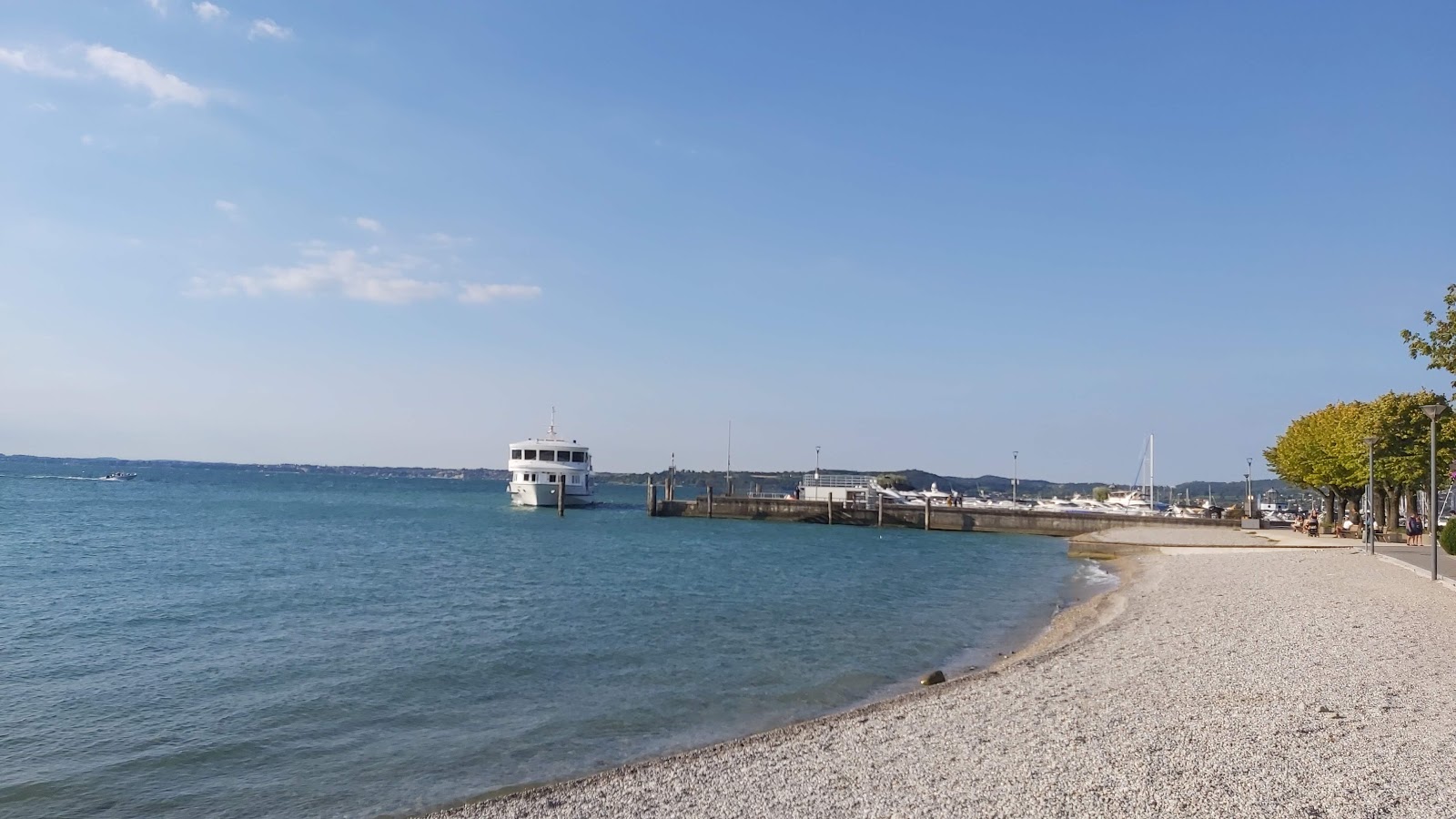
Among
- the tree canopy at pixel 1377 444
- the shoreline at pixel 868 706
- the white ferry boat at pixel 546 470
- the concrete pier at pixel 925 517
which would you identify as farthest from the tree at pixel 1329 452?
the white ferry boat at pixel 546 470

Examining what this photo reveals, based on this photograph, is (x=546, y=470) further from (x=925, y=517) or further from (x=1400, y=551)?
(x=1400, y=551)

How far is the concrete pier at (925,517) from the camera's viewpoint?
62.8 m

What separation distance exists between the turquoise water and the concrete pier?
25.9 meters

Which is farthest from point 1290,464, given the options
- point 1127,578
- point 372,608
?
point 372,608

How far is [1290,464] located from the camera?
49.8m

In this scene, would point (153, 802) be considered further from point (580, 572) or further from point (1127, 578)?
point (1127, 578)

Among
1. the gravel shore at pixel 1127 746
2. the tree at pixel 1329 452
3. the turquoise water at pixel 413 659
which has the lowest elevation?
the turquoise water at pixel 413 659

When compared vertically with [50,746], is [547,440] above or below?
above

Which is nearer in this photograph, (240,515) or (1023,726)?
(1023,726)

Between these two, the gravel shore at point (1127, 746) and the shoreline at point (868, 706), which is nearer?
the gravel shore at point (1127, 746)

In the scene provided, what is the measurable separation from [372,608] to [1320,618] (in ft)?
69.6

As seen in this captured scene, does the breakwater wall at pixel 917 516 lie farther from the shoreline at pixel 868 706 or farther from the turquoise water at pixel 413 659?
the shoreline at pixel 868 706

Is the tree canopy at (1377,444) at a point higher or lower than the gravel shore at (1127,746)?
higher

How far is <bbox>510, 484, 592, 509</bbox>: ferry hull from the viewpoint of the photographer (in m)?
81.6
